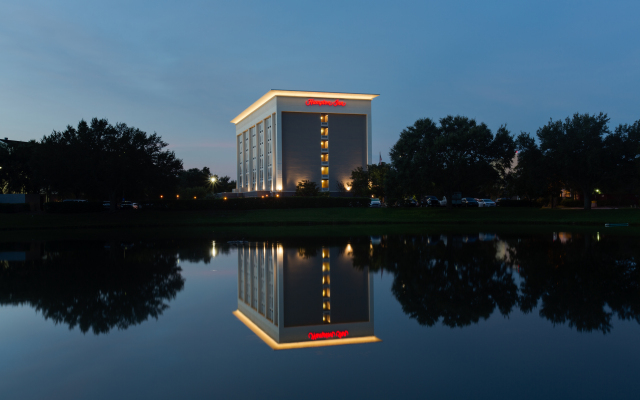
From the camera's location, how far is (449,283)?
1215 centimetres

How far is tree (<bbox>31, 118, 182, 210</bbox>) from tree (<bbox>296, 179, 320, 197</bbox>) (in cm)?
2425

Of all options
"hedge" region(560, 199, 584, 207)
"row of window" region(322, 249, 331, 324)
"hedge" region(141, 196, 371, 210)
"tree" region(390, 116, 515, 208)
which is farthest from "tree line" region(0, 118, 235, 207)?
"hedge" region(560, 199, 584, 207)

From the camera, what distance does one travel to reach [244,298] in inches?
427

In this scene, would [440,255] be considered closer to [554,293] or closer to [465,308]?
[554,293]

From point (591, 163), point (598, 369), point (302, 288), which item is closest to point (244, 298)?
point (302, 288)

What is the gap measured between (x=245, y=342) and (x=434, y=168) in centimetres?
4611

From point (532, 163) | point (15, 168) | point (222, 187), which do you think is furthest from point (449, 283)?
point (222, 187)

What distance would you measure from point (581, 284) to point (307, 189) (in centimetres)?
6329

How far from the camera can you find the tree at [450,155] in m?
51.1

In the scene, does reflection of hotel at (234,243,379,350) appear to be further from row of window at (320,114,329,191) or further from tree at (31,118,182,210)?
row of window at (320,114,329,191)

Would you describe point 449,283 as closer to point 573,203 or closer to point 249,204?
point 249,204

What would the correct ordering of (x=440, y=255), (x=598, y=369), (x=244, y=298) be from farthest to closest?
1. (x=440, y=255)
2. (x=244, y=298)
3. (x=598, y=369)

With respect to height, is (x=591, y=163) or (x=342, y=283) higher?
(x=591, y=163)

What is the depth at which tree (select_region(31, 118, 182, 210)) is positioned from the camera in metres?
49.2
